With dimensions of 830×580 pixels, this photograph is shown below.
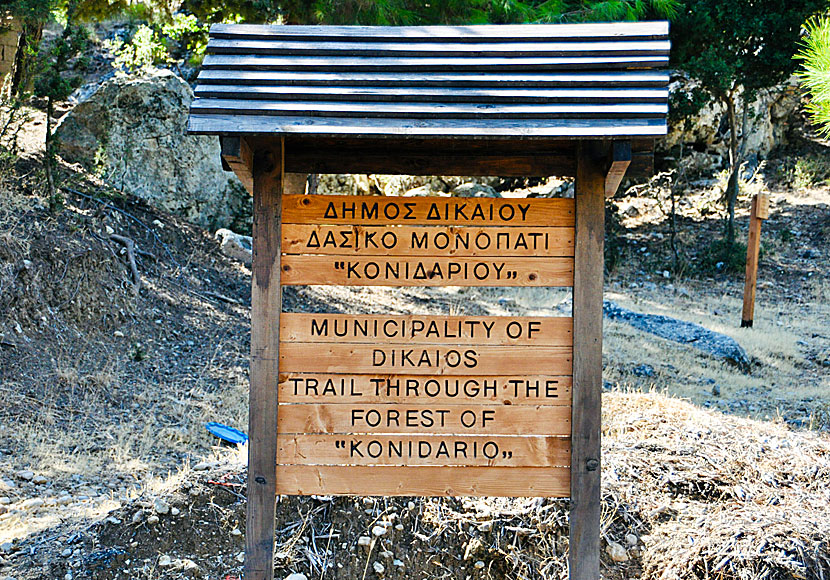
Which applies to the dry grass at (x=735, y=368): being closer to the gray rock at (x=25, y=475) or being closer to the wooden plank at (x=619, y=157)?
the wooden plank at (x=619, y=157)

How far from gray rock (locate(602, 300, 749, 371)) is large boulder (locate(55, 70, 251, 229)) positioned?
644 cm

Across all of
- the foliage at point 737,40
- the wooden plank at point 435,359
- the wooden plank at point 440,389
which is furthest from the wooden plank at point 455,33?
the foliage at point 737,40

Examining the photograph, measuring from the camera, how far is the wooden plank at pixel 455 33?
343 centimetres

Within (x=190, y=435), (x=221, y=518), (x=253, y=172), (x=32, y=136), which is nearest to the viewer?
(x=253, y=172)

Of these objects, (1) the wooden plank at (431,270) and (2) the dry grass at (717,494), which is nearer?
(1) the wooden plank at (431,270)

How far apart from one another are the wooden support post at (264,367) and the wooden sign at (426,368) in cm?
4

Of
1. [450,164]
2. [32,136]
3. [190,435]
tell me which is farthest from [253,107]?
[32,136]

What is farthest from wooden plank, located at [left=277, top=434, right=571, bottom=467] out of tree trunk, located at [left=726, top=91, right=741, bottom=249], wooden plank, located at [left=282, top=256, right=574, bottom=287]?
tree trunk, located at [left=726, top=91, right=741, bottom=249]

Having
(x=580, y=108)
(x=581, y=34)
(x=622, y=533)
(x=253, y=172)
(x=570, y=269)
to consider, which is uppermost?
(x=581, y=34)

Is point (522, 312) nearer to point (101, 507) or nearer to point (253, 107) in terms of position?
point (101, 507)

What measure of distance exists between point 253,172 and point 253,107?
361 millimetres

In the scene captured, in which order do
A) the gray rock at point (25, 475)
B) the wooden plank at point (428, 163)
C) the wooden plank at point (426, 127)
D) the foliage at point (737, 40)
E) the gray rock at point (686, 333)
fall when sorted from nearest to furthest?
the wooden plank at point (426, 127)
the wooden plank at point (428, 163)
the gray rock at point (25, 475)
the gray rock at point (686, 333)
the foliage at point (737, 40)

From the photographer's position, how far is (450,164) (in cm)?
Answer: 341

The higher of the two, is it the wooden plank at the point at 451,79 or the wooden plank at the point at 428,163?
the wooden plank at the point at 451,79
